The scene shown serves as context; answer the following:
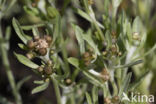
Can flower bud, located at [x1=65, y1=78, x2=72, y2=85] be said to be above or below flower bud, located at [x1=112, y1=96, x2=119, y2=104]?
above

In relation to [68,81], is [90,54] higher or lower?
higher

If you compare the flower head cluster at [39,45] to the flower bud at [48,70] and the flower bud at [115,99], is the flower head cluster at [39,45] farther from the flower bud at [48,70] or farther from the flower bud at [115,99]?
the flower bud at [115,99]

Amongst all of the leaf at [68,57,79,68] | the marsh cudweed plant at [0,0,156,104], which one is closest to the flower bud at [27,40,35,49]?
the marsh cudweed plant at [0,0,156,104]

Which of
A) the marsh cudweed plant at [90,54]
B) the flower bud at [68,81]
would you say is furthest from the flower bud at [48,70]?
the flower bud at [68,81]

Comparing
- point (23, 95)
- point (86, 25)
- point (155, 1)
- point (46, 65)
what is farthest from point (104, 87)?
→ point (155, 1)

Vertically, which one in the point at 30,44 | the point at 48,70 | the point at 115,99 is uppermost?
the point at 30,44

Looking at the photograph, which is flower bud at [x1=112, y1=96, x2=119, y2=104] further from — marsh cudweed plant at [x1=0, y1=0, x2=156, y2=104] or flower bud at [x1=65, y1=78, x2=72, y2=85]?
flower bud at [x1=65, y1=78, x2=72, y2=85]

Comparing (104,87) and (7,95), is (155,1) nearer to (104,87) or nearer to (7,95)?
(7,95)

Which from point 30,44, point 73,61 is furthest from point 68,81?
point 30,44

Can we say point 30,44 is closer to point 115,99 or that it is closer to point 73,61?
point 73,61

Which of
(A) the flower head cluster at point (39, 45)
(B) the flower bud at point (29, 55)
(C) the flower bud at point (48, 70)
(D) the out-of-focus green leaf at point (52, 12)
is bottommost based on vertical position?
(C) the flower bud at point (48, 70)

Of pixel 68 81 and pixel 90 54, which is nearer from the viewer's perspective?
pixel 90 54
